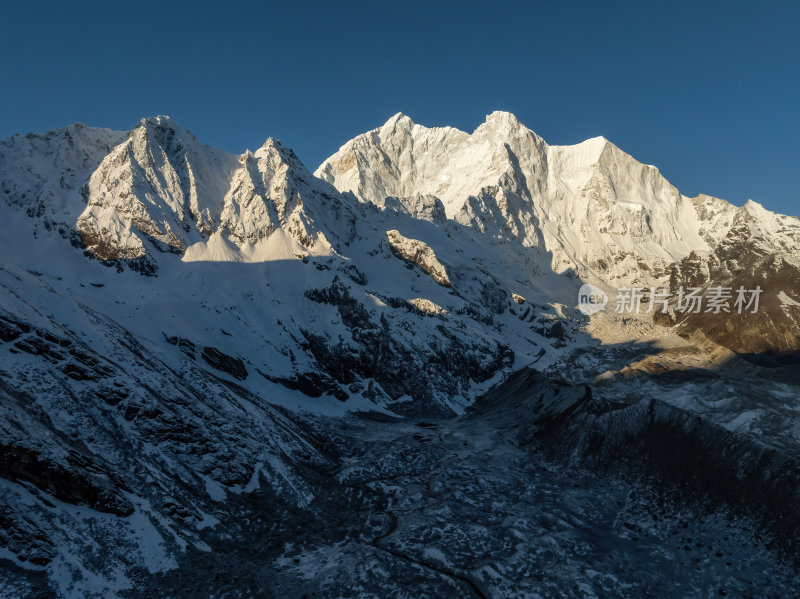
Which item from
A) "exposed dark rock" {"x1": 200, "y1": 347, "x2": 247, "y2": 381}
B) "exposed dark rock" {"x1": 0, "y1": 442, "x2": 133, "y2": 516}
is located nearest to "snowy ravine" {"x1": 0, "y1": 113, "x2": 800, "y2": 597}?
"exposed dark rock" {"x1": 0, "y1": 442, "x2": 133, "y2": 516}

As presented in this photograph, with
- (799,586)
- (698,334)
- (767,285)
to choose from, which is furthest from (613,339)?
(799,586)

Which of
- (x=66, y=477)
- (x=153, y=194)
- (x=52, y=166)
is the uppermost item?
(x=52, y=166)

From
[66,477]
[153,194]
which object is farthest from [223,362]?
[153,194]

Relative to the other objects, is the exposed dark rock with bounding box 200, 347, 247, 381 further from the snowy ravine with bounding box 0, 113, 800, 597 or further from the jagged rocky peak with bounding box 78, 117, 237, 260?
the jagged rocky peak with bounding box 78, 117, 237, 260

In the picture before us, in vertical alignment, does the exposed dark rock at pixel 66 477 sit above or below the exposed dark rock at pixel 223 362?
below

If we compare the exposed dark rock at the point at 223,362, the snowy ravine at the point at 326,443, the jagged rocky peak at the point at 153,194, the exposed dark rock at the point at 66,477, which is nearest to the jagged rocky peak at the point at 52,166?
the snowy ravine at the point at 326,443

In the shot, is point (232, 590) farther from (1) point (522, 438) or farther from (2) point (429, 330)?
(2) point (429, 330)

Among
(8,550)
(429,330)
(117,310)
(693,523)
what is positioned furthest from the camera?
(429,330)

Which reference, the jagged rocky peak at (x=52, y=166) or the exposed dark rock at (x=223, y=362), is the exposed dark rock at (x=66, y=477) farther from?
the jagged rocky peak at (x=52, y=166)

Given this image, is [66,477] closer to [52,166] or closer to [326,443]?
[326,443]

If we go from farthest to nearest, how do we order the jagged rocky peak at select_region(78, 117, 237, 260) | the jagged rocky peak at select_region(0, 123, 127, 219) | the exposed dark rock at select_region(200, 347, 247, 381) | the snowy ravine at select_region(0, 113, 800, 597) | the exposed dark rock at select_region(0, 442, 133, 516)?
the jagged rocky peak at select_region(0, 123, 127, 219), the jagged rocky peak at select_region(78, 117, 237, 260), the exposed dark rock at select_region(200, 347, 247, 381), the snowy ravine at select_region(0, 113, 800, 597), the exposed dark rock at select_region(0, 442, 133, 516)

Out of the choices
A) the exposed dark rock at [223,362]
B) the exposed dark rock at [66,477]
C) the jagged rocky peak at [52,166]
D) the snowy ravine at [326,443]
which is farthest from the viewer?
the jagged rocky peak at [52,166]
